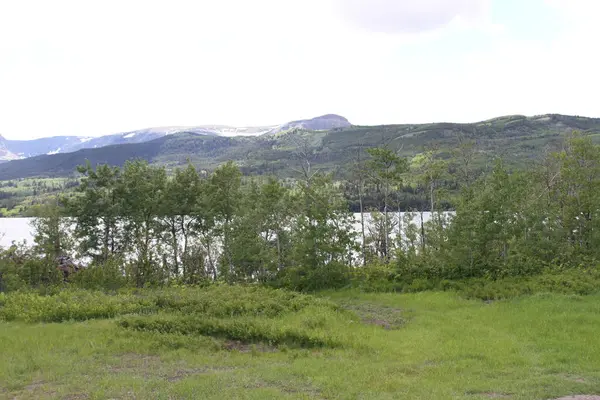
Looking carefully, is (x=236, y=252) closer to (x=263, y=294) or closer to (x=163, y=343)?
(x=263, y=294)

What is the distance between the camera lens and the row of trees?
98.1 feet

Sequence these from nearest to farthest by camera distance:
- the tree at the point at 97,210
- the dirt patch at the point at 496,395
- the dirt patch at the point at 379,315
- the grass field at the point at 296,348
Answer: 1. the dirt patch at the point at 496,395
2. the grass field at the point at 296,348
3. the dirt patch at the point at 379,315
4. the tree at the point at 97,210

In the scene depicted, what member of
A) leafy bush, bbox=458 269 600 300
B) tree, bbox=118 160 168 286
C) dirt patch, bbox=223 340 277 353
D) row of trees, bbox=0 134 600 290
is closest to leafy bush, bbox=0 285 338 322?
dirt patch, bbox=223 340 277 353

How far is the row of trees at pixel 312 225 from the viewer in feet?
98.1

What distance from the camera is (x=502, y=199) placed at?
29688mm

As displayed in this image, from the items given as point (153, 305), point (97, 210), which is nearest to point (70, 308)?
point (153, 305)

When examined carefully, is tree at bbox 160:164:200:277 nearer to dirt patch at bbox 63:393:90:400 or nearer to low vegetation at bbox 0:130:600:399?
low vegetation at bbox 0:130:600:399

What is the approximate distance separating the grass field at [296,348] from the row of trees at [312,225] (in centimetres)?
620

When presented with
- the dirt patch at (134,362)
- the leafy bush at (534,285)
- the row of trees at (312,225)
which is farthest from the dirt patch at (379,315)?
the dirt patch at (134,362)

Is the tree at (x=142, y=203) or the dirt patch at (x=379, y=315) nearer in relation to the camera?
the dirt patch at (x=379, y=315)

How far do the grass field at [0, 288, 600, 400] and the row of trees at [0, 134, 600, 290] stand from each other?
6.20 metres

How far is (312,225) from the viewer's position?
31094 millimetres

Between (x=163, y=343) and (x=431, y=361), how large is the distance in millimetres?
9245

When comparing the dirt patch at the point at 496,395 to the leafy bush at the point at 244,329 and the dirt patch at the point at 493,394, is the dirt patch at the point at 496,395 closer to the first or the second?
the dirt patch at the point at 493,394
